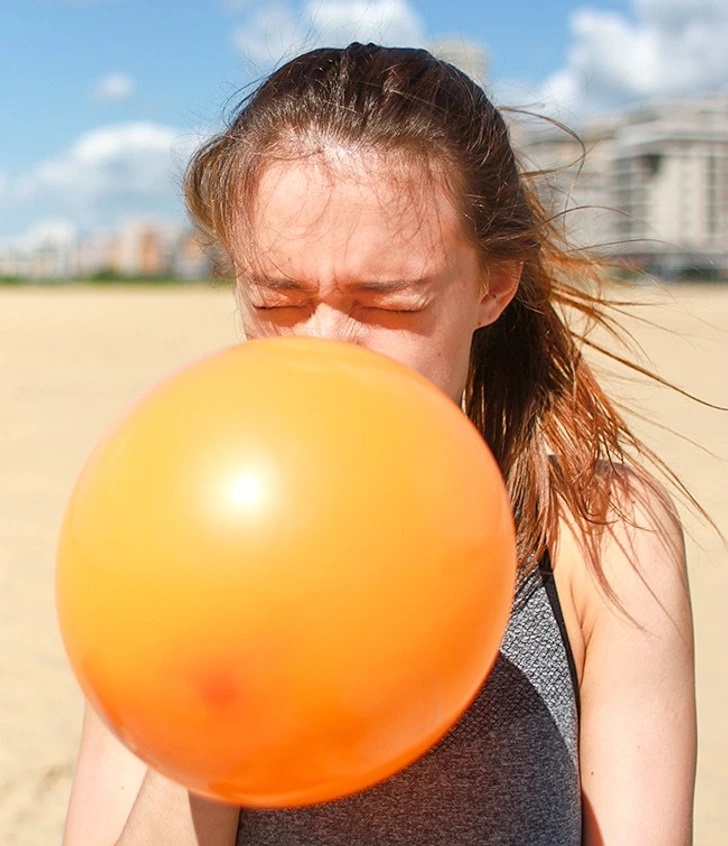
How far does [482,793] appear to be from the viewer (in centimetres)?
167

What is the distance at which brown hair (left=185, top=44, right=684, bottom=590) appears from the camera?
188 cm

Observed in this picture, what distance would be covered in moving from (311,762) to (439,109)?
3.84 feet

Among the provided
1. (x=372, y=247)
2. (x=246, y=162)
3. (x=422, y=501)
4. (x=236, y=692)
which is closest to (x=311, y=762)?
(x=236, y=692)

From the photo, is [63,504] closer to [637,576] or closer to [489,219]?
[489,219]

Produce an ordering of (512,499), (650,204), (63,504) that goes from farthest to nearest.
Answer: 1. (650,204)
2. (63,504)
3. (512,499)

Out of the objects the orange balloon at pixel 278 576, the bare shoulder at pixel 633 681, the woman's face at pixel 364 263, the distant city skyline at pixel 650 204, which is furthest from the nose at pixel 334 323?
the distant city skyline at pixel 650 204

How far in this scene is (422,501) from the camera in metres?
1.24

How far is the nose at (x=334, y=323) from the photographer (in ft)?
5.66

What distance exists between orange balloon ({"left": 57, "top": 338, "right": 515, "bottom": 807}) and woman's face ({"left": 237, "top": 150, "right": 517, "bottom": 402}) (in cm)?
40

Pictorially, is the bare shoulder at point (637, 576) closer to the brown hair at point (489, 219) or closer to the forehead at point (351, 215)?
the brown hair at point (489, 219)

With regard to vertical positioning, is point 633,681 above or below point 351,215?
below

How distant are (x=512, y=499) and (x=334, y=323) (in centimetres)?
45

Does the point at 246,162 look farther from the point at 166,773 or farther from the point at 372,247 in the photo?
the point at 166,773

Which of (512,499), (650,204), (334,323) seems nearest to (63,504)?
(512,499)
